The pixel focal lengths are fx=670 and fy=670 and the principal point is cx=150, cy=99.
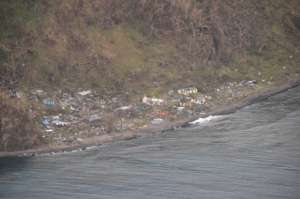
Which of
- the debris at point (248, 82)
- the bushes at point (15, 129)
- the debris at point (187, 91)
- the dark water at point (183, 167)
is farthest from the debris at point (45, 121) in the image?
the debris at point (248, 82)

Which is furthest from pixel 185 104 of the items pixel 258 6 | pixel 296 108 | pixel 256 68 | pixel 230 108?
pixel 258 6

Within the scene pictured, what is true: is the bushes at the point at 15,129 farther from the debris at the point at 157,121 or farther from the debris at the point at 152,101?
the debris at the point at 152,101

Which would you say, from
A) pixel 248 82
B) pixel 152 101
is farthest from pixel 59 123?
pixel 248 82

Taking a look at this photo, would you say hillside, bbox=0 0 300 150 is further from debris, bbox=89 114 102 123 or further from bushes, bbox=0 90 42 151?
debris, bbox=89 114 102 123

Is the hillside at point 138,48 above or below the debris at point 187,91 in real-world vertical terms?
above

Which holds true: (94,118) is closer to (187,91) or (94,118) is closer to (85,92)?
(85,92)

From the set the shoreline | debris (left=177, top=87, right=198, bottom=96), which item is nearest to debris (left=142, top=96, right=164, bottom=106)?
debris (left=177, top=87, right=198, bottom=96)

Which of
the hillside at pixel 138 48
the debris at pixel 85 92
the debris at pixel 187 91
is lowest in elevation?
the debris at pixel 187 91
